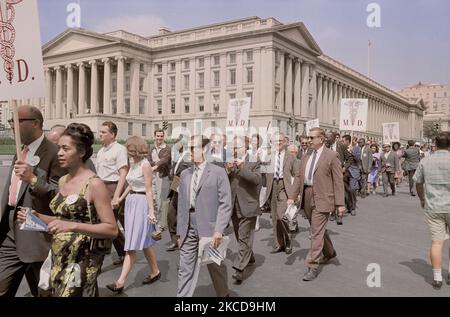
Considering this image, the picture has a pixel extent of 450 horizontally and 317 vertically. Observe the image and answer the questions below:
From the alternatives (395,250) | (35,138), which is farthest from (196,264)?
(395,250)

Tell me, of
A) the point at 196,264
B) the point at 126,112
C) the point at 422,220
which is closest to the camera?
the point at 196,264

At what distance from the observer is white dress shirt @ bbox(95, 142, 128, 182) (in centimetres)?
590

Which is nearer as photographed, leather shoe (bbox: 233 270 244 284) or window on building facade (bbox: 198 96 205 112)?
leather shoe (bbox: 233 270 244 284)

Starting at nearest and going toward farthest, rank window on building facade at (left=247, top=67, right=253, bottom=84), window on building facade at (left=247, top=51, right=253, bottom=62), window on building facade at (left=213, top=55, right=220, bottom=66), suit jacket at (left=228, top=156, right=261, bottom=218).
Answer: suit jacket at (left=228, top=156, right=261, bottom=218)
window on building facade at (left=247, top=51, right=253, bottom=62)
window on building facade at (left=247, top=67, right=253, bottom=84)
window on building facade at (left=213, top=55, right=220, bottom=66)

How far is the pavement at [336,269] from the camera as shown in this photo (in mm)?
5324

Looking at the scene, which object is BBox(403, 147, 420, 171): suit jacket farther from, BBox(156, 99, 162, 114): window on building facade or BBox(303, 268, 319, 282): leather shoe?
BBox(156, 99, 162, 114): window on building facade

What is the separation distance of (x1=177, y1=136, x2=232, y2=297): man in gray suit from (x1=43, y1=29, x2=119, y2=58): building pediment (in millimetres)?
67782

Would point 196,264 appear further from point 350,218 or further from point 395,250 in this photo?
point 350,218

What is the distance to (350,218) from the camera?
11227 millimetres

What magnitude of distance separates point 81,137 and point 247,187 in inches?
139

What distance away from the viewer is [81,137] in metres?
3.11

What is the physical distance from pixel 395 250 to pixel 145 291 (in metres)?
4.71

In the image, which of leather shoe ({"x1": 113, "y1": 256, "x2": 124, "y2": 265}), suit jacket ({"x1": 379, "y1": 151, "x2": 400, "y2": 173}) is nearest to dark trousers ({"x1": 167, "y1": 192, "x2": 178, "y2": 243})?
leather shoe ({"x1": 113, "y1": 256, "x2": 124, "y2": 265})

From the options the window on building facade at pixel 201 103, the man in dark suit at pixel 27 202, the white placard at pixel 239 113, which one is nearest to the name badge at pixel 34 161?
the man in dark suit at pixel 27 202
